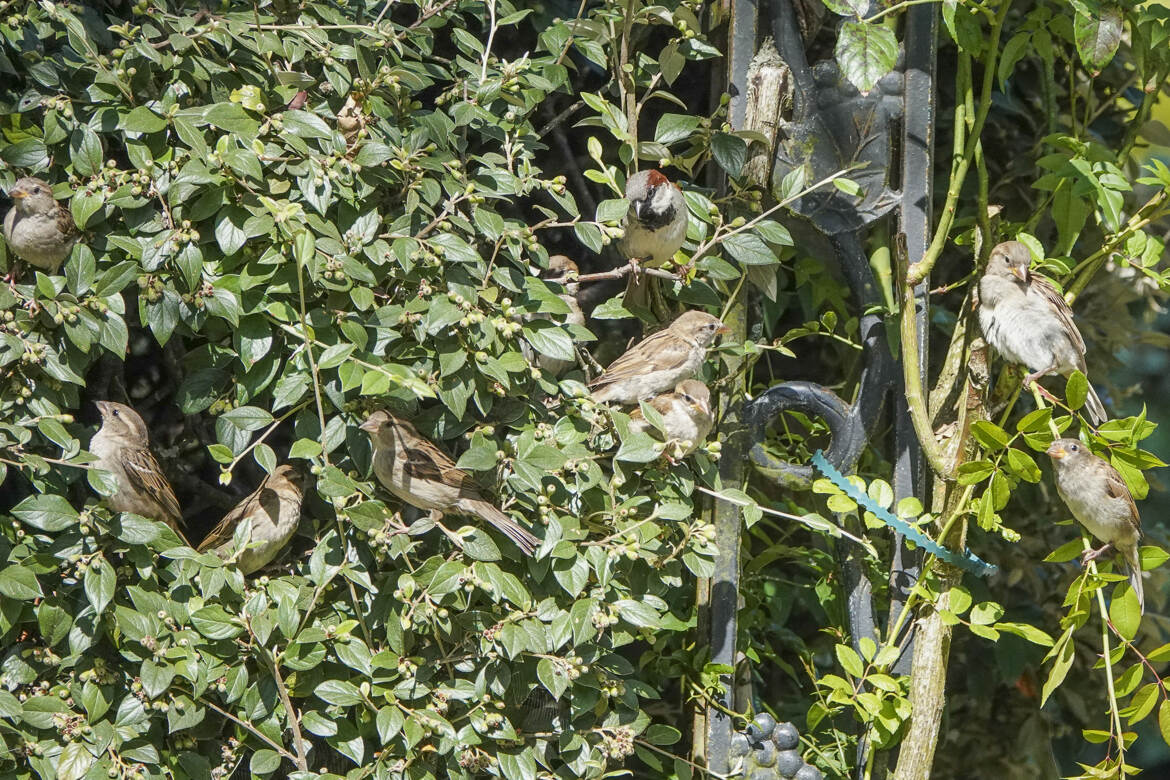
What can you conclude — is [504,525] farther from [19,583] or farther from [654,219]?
[19,583]

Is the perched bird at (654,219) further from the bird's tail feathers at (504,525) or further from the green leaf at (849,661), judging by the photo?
the green leaf at (849,661)

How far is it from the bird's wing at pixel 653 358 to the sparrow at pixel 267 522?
50 centimetres

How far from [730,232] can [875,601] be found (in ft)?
2.40

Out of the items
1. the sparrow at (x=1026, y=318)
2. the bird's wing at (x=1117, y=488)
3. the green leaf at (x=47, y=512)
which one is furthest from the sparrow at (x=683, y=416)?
the green leaf at (x=47, y=512)

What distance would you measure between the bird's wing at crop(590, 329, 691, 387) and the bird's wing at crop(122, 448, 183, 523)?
68 cm

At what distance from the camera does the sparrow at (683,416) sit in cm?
173

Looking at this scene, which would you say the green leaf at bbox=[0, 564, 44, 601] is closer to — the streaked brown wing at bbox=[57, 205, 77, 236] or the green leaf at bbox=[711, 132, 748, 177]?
the streaked brown wing at bbox=[57, 205, 77, 236]

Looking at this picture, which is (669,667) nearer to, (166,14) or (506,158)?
(506,158)

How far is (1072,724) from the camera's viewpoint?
102 inches

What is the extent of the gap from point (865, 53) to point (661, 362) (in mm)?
Result: 558

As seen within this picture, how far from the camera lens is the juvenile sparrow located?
5.11 ft

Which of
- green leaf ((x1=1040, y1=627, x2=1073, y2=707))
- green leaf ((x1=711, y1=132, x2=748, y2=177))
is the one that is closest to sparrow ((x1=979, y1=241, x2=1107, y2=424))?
green leaf ((x1=1040, y1=627, x2=1073, y2=707))

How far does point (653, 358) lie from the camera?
1762 millimetres

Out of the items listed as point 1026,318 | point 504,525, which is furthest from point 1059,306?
point 504,525
